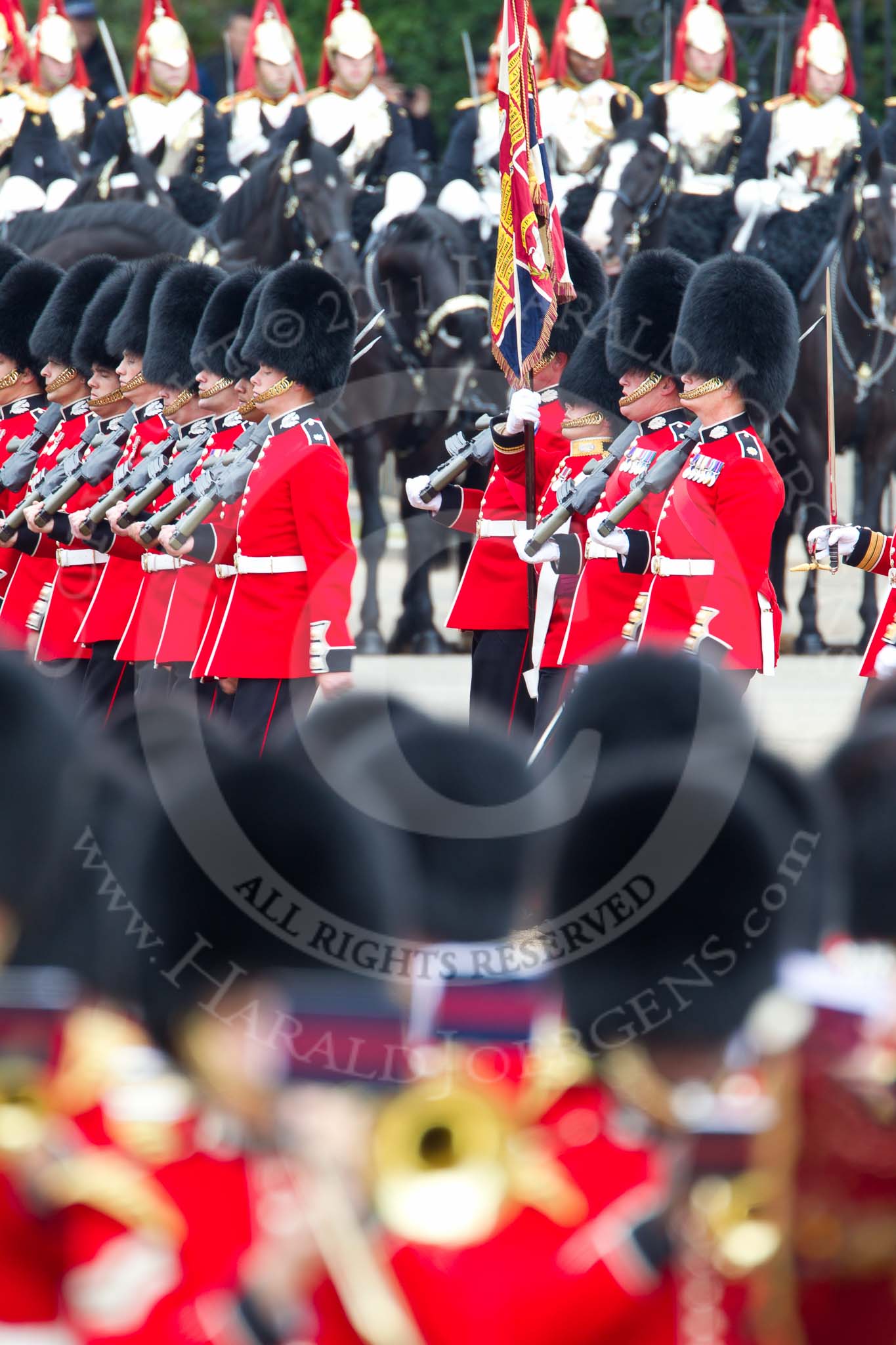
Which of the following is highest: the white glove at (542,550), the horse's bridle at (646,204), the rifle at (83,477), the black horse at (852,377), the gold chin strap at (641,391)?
the gold chin strap at (641,391)

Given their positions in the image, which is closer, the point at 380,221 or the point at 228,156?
the point at 380,221

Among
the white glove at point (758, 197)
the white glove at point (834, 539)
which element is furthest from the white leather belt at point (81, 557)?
the white glove at point (758, 197)

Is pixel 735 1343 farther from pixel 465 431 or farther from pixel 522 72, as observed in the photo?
pixel 465 431

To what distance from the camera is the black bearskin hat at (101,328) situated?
614 centimetres

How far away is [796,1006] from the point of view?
189 centimetres

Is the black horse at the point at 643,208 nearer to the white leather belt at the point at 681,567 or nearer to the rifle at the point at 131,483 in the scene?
the rifle at the point at 131,483

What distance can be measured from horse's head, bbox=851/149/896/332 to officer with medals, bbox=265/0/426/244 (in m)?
1.72

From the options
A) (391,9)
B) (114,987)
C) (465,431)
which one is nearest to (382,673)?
(465,431)

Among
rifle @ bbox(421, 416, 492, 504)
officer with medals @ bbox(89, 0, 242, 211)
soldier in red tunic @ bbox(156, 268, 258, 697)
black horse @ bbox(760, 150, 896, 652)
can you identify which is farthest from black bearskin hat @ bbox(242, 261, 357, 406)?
officer with medals @ bbox(89, 0, 242, 211)

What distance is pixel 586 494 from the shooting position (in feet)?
15.4

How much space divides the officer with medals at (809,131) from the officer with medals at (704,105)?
211 mm

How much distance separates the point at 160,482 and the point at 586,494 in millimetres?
994

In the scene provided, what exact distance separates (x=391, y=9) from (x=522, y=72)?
1294cm

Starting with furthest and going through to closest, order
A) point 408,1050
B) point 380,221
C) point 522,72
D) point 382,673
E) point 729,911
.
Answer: point 380,221, point 382,673, point 522,72, point 729,911, point 408,1050
